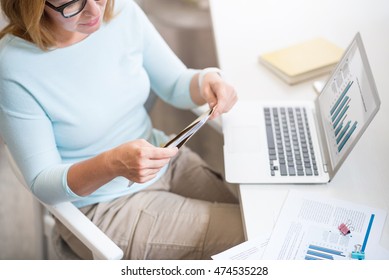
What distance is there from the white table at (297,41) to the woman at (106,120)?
171 mm

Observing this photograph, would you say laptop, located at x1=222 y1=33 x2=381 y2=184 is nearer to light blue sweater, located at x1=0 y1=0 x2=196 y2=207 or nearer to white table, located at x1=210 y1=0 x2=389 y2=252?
white table, located at x1=210 y1=0 x2=389 y2=252

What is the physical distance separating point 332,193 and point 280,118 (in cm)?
27

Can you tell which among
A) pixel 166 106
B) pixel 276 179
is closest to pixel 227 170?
pixel 276 179

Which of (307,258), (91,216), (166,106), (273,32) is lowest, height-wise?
(166,106)

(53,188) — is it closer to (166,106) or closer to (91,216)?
(91,216)

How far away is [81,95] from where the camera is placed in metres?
1.37

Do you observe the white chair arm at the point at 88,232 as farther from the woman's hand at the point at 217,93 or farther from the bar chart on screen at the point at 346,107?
the bar chart on screen at the point at 346,107

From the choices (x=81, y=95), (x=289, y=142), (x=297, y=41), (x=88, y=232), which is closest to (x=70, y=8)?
(x=81, y=95)

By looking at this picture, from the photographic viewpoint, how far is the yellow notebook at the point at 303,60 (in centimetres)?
163

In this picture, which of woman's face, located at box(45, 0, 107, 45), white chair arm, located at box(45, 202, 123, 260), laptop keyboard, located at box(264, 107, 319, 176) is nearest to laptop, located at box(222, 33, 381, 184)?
laptop keyboard, located at box(264, 107, 319, 176)

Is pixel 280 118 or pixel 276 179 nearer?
pixel 276 179

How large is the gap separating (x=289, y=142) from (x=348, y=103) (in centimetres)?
20

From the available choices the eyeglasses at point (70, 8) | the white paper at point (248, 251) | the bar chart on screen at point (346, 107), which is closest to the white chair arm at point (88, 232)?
the white paper at point (248, 251)

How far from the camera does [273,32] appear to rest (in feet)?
6.05
